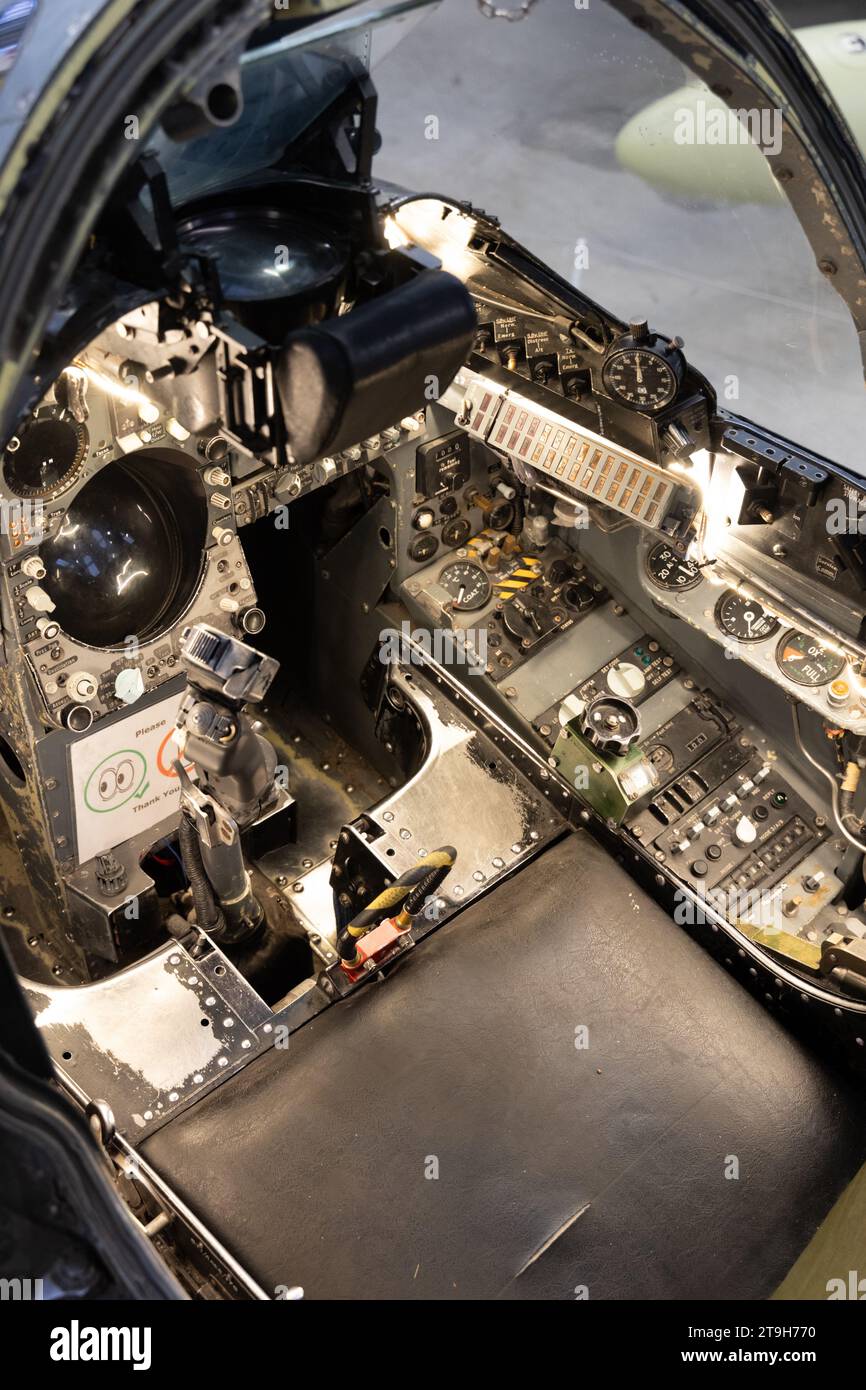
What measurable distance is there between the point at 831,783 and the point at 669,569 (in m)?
1.00

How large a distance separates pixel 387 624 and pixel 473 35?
6.34 meters

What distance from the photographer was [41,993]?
16.6 ft

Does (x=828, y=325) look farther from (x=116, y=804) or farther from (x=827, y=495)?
(x=116, y=804)

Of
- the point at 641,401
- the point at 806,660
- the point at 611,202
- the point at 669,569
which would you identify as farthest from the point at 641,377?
the point at 611,202

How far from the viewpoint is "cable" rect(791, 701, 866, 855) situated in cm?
531

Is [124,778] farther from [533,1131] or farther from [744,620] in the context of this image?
[744,620]

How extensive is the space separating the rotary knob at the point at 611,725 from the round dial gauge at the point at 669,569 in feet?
1.84

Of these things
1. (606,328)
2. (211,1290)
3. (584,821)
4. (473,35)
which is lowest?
(211,1290)

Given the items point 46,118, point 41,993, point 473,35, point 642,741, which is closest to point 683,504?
point 642,741

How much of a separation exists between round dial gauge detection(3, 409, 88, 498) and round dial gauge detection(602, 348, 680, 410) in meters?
1.90

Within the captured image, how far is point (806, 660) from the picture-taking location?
5.43m

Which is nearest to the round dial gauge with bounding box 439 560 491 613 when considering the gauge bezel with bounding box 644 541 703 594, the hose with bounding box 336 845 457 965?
the gauge bezel with bounding box 644 541 703 594

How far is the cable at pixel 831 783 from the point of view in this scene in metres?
5.31

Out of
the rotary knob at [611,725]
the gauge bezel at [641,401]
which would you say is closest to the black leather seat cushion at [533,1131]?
the rotary knob at [611,725]
